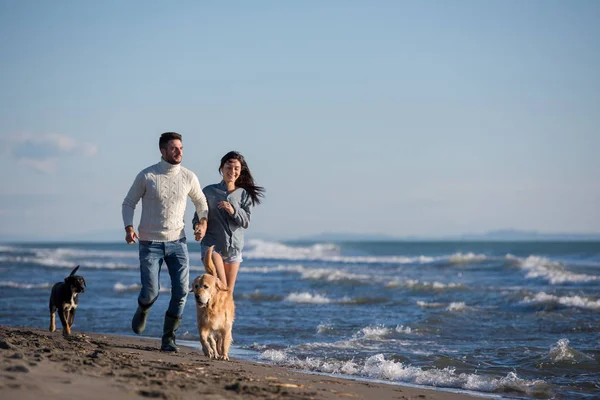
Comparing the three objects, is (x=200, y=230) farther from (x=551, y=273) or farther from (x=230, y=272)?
(x=551, y=273)

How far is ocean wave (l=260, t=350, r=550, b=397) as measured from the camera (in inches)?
273

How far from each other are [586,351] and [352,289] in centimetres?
997

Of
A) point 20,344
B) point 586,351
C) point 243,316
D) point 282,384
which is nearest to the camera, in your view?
point 282,384

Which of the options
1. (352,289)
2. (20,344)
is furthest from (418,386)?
(352,289)

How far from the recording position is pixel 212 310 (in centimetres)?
688

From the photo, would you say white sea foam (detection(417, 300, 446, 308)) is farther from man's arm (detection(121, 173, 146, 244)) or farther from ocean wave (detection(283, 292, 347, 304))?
man's arm (detection(121, 173, 146, 244))

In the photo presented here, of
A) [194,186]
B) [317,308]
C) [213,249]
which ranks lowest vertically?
[317,308]

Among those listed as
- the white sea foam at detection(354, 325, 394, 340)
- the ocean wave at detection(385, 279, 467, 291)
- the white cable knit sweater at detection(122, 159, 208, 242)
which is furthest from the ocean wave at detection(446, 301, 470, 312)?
the white cable knit sweater at detection(122, 159, 208, 242)

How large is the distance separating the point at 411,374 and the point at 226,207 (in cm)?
→ 257

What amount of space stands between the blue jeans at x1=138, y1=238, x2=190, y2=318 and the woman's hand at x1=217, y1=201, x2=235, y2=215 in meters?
0.51

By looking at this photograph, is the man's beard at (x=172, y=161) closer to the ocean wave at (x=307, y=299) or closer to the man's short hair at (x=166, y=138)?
the man's short hair at (x=166, y=138)

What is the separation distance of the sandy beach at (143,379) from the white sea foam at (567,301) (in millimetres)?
8763

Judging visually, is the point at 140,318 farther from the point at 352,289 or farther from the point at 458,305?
the point at 352,289

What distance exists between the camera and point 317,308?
14.5m
